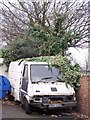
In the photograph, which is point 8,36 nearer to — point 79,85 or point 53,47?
point 53,47

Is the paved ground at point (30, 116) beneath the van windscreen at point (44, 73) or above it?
beneath

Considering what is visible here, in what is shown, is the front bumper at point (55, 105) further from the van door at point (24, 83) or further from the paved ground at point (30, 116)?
the van door at point (24, 83)

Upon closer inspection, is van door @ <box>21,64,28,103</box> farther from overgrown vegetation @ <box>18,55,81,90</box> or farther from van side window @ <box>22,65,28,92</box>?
overgrown vegetation @ <box>18,55,81,90</box>

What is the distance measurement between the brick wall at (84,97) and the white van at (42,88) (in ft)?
1.37

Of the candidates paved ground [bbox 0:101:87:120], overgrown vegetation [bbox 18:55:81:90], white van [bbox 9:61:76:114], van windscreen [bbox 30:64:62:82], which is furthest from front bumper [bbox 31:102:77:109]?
van windscreen [bbox 30:64:62:82]

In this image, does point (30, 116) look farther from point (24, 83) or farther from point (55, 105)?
point (24, 83)

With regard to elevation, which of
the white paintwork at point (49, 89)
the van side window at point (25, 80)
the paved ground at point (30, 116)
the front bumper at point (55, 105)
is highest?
the van side window at point (25, 80)

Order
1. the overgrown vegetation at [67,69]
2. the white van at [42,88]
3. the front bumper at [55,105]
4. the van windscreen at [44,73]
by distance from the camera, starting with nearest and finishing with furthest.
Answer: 1. the front bumper at [55,105]
2. the white van at [42,88]
3. the van windscreen at [44,73]
4. the overgrown vegetation at [67,69]

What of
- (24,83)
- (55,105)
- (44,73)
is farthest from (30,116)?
(44,73)

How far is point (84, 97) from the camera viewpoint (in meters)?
11.3

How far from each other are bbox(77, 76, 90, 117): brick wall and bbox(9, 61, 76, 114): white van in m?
0.42

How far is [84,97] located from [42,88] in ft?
5.41

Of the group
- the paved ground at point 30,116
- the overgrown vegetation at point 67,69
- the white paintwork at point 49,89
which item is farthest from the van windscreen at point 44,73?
the paved ground at point 30,116

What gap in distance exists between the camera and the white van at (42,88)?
433 inches
